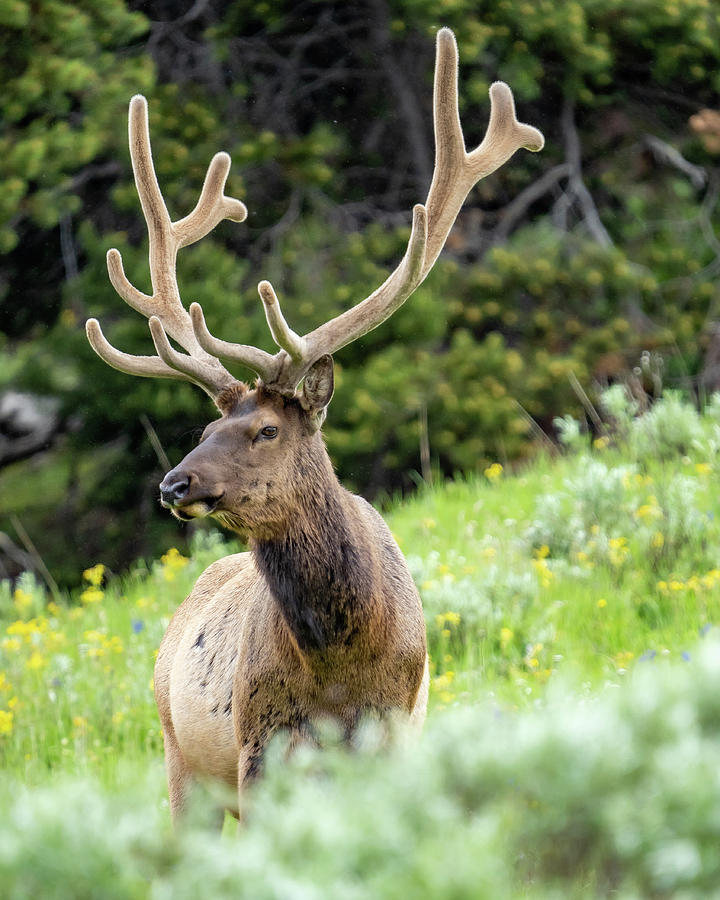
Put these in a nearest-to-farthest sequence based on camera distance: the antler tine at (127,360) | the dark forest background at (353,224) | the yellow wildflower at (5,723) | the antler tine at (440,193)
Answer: the antler tine at (440,193) < the antler tine at (127,360) < the yellow wildflower at (5,723) < the dark forest background at (353,224)

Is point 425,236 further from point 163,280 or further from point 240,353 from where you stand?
point 163,280

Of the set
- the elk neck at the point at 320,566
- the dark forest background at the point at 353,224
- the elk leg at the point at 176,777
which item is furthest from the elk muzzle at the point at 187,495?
the dark forest background at the point at 353,224

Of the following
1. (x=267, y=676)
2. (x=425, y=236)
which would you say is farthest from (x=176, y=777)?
(x=425, y=236)

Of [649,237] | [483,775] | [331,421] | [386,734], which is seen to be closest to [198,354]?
[386,734]

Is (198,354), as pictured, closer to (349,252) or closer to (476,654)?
(476,654)

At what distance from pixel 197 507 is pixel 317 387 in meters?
0.61

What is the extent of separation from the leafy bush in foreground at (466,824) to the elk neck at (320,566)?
5.27ft

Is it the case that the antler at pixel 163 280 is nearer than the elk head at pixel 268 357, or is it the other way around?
the elk head at pixel 268 357

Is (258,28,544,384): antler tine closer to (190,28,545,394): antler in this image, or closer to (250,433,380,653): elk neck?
(190,28,545,394): antler

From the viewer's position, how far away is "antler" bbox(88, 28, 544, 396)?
4184 millimetres

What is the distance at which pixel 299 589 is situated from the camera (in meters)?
3.95

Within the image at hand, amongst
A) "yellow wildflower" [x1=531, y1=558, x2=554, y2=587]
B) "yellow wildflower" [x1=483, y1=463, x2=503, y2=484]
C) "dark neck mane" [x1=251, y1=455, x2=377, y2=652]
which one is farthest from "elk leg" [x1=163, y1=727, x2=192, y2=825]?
"yellow wildflower" [x1=483, y1=463, x2=503, y2=484]

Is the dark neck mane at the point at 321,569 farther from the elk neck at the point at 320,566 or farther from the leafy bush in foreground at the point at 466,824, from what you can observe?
the leafy bush in foreground at the point at 466,824

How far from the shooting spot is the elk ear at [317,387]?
13.7 ft
